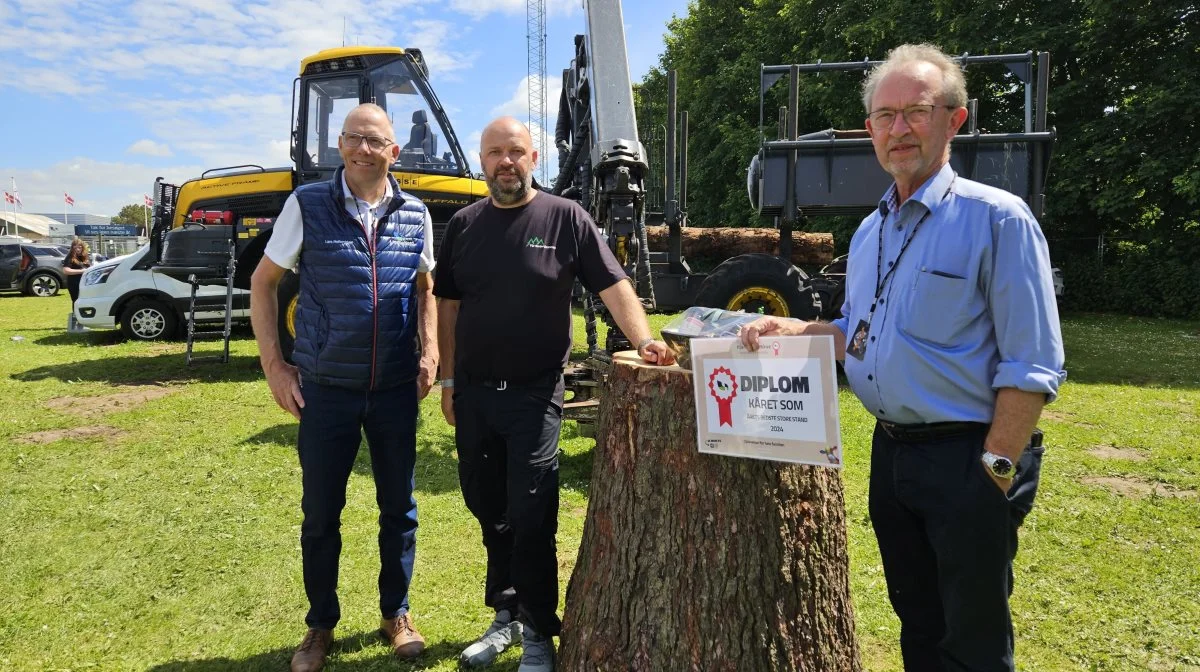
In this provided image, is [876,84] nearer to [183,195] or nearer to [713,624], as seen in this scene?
[713,624]

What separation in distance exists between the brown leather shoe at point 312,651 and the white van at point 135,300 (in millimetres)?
8230

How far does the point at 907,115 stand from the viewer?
5.82 feet

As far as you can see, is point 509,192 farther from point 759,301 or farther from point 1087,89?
point 1087,89

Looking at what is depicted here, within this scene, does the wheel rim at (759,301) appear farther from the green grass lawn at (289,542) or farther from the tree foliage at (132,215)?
the tree foliage at (132,215)

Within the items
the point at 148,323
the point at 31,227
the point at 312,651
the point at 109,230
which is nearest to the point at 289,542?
the point at 312,651

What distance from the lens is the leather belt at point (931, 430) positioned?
5.65 feet

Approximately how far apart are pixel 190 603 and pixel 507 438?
1.83 metres

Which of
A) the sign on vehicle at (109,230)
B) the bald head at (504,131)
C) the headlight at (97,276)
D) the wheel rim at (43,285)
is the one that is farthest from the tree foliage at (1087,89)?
the sign on vehicle at (109,230)

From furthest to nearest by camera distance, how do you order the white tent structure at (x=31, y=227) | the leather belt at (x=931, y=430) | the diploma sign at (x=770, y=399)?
the white tent structure at (x=31, y=227) → the diploma sign at (x=770, y=399) → the leather belt at (x=931, y=430)

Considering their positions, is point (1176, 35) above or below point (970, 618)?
above

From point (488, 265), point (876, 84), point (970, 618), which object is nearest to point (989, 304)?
point (876, 84)

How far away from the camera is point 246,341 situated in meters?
10.7

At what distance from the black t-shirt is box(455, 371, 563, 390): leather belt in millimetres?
14

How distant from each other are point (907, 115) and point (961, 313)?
0.50m
